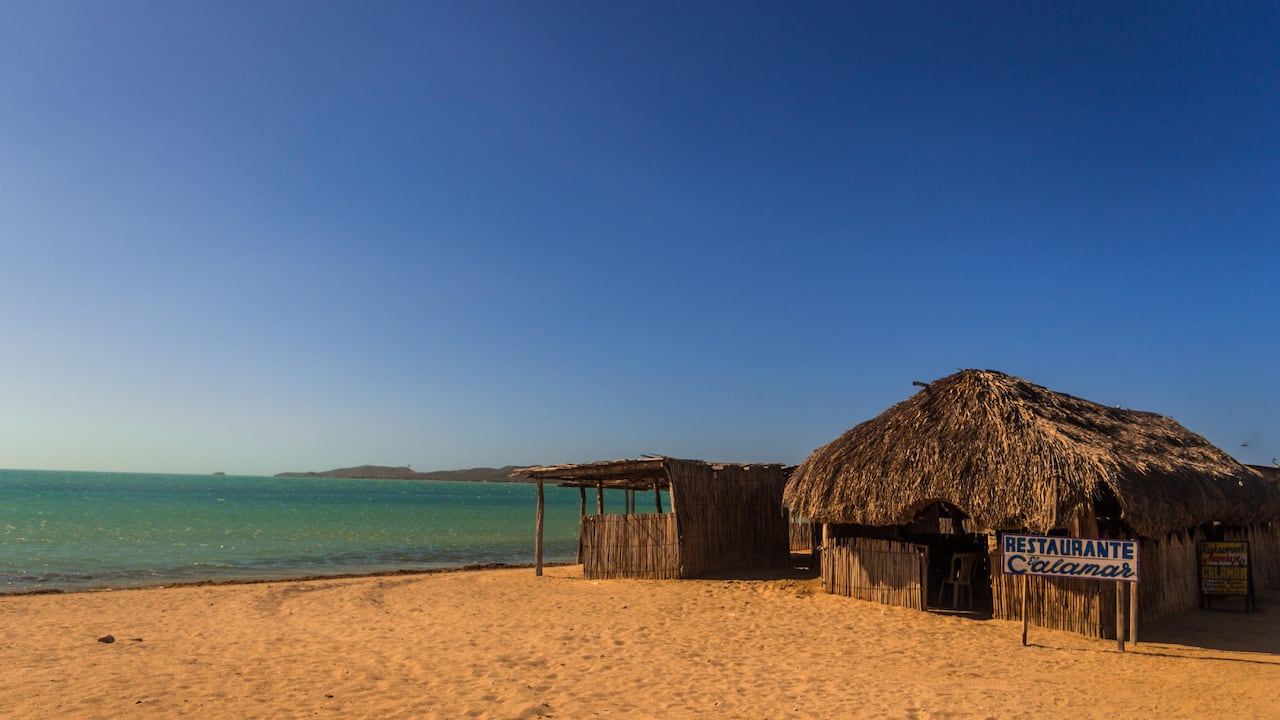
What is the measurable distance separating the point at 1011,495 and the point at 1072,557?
1224 millimetres

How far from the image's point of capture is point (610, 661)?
28.5 feet

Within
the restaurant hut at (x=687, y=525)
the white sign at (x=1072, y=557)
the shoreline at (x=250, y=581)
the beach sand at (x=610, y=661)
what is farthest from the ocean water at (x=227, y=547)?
the white sign at (x=1072, y=557)

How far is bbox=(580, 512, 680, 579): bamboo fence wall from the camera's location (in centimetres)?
1502

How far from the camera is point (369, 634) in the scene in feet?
33.9

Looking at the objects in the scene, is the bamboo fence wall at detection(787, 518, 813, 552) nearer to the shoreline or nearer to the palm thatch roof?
the shoreline

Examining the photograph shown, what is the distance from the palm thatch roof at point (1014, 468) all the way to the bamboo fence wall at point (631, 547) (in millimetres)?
2924

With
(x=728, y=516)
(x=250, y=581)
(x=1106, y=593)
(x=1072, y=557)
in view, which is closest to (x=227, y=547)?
(x=250, y=581)

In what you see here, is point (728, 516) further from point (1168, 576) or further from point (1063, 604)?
point (1168, 576)

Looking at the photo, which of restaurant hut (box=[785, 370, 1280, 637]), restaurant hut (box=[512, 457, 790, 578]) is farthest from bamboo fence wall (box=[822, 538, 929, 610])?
restaurant hut (box=[512, 457, 790, 578])

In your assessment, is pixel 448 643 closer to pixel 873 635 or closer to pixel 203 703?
pixel 203 703

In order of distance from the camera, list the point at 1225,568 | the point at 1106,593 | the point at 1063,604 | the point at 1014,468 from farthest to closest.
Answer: the point at 1225,568 → the point at 1014,468 → the point at 1063,604 → the point at 1106,593

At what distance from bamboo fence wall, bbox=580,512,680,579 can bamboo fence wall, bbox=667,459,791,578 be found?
0.95 ft

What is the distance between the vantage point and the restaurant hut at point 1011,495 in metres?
10.0

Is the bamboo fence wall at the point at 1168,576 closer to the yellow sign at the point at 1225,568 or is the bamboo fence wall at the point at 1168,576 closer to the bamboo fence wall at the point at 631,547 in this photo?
the yellow sign at the point at 1225,568
